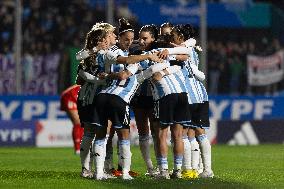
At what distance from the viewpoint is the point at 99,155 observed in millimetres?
13570

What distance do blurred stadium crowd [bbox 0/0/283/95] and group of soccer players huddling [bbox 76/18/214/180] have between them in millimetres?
14021

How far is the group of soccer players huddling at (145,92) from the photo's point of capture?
535 inches

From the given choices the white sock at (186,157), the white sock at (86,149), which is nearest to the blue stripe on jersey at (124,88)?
the white sock at (86,149)

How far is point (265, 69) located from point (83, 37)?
5.05 metres

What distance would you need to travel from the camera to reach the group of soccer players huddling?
13594mm

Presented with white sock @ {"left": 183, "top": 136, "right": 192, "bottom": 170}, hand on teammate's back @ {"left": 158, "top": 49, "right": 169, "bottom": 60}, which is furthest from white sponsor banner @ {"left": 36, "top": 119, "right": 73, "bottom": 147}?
hand on teammate's back @ {"left": 158, "top": 49, "right": 169, "bottom": 60}

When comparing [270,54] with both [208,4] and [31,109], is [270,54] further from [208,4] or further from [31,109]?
[31,109]

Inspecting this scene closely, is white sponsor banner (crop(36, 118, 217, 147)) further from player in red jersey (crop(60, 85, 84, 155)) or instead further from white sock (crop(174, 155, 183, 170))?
white sock (crop(174, 155, 183, 170))

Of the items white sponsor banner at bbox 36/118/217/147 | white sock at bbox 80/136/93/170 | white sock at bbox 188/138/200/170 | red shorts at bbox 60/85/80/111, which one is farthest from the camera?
white sponsor banner at bbox 36/118/217/147

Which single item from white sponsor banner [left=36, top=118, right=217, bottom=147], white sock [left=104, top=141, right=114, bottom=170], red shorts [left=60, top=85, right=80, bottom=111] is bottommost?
white sponsor banner [left=36, top=118, right=217, bottom=147]

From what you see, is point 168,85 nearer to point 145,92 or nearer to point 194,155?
point 145,92

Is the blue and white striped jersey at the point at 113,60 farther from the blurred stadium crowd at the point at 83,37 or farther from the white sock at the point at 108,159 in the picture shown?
the blurred stadium crowd at the point at 83,37

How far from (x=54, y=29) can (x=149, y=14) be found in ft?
8.59

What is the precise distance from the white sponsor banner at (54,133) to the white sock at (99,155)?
11.5 m
